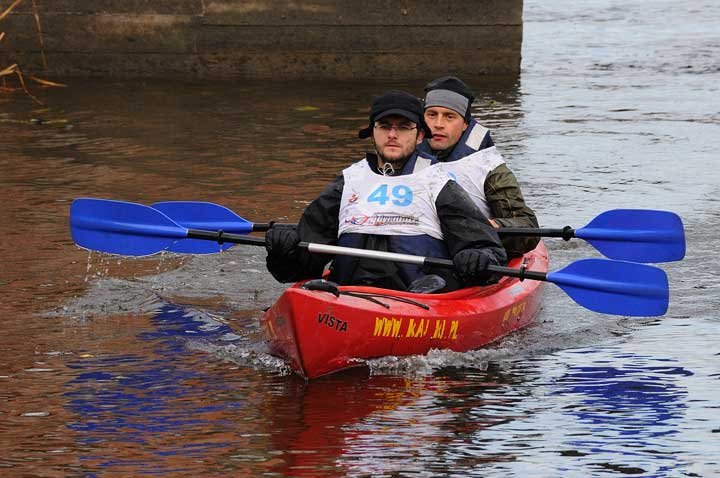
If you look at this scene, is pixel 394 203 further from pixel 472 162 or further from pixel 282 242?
pixel 472 162

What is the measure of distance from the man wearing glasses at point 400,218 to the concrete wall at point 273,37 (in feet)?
36.9

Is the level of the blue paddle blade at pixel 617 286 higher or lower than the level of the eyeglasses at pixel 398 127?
lower

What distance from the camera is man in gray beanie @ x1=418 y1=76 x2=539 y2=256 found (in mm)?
9727

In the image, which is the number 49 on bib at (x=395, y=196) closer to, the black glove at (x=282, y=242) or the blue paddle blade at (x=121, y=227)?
the black glove at (x=282, y=242)

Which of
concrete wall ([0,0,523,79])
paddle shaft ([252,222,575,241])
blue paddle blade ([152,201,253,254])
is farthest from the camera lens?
concrete wall ([0,0,523,79])

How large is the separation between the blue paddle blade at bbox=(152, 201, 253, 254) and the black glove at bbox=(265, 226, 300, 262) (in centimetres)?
132

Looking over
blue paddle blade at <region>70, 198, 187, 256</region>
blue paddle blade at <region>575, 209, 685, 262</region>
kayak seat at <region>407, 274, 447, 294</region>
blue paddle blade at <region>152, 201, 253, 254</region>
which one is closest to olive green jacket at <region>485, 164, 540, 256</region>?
blue paddle blade at <region>575, 209, 685, 262</region>

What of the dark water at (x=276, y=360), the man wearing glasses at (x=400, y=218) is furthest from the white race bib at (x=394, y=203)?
the dark water at (x=276, y=360)

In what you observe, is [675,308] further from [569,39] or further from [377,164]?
[569,39]

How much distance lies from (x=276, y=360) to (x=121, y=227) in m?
1.65

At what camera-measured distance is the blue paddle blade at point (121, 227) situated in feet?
30.6

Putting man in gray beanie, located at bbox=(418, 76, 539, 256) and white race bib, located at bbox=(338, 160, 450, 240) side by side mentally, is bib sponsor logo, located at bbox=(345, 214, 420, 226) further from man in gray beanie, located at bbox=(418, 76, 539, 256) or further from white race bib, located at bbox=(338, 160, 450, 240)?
man in gray beanie, located at bbox=(418, 76, 539, 256)

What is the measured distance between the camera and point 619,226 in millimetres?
9602

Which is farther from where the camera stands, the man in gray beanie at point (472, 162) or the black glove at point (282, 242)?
the man in gray beanie at point (472, 162)
